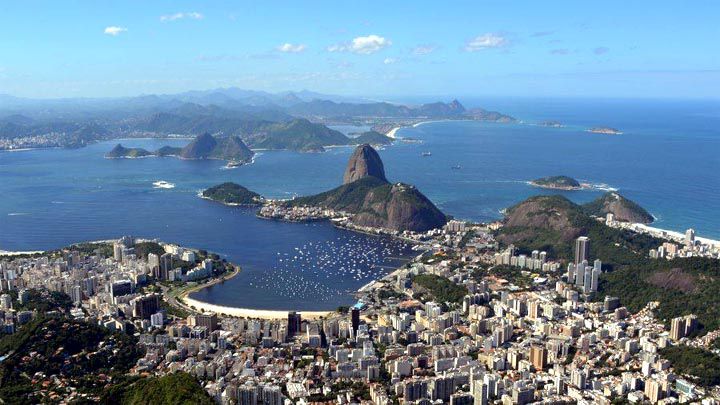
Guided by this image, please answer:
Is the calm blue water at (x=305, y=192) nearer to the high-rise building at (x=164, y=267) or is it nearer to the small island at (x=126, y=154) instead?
the small island at (x=126, y=154)

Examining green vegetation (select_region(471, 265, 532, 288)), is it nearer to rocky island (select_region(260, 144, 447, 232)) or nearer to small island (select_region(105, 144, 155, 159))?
rocky island (select_region(260, 144, 447, 232))

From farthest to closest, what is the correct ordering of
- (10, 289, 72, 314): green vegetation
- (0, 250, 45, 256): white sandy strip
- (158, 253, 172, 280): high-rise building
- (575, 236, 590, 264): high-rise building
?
1. (0, 250, 45, 256): white sandy strip
2. (575, 236, 590, 264): high-rise building
3. (158, 253, 172, 280): high-rise building
4. (10, 289, 72, 314): green vegetation

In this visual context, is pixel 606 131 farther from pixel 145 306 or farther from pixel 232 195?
pixel 145 306

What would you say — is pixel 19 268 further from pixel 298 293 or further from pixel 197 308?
pixel 298 293

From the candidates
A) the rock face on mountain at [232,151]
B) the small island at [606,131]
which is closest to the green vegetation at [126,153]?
the rock face on mountain at [232,151]

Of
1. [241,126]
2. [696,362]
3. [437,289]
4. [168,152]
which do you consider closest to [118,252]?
[437,289]

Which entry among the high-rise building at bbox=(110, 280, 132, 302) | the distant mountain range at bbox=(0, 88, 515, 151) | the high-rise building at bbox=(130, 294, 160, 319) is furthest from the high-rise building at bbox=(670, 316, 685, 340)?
the distant mountain range at bbox=(0, 88, 515, 151)
